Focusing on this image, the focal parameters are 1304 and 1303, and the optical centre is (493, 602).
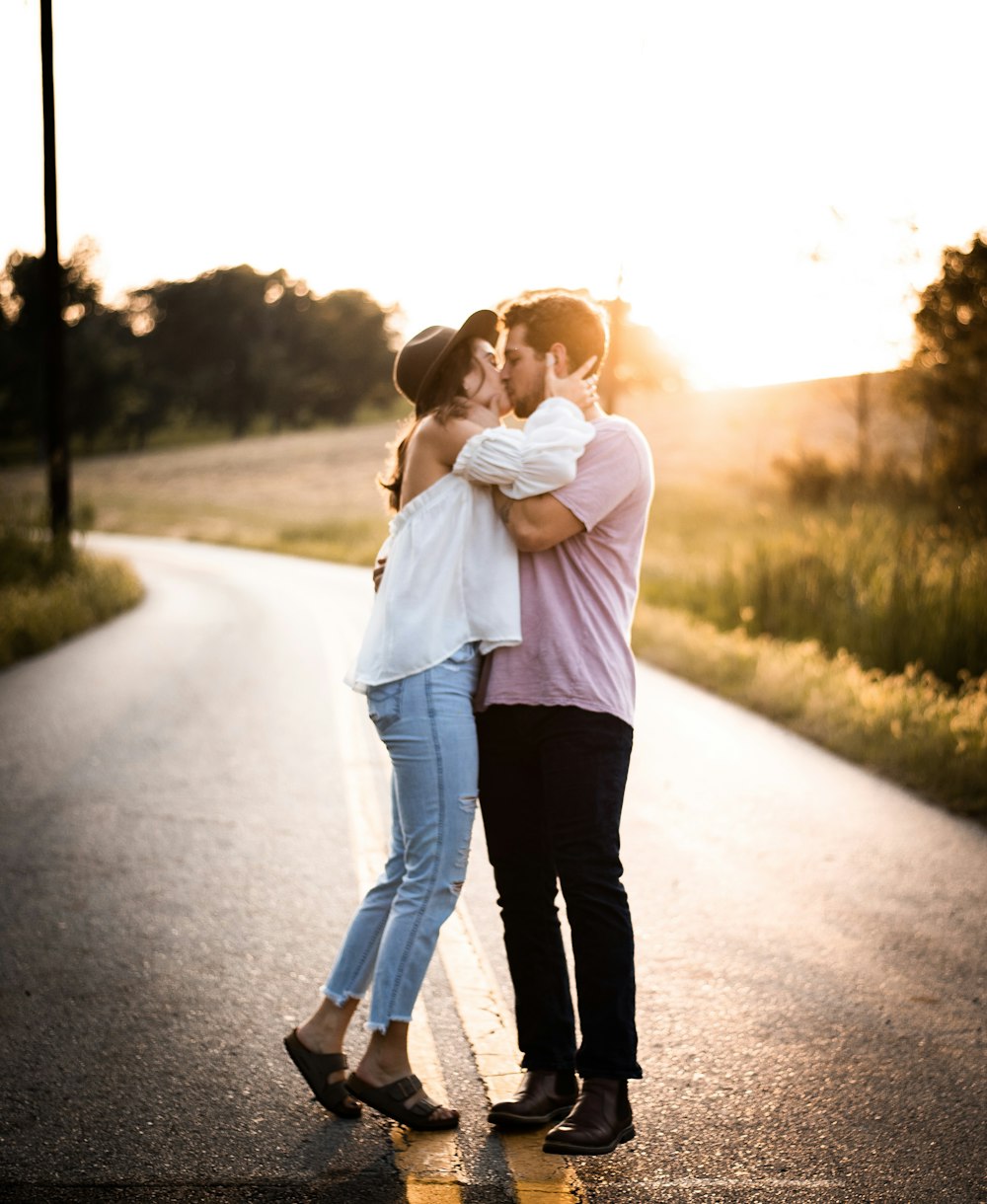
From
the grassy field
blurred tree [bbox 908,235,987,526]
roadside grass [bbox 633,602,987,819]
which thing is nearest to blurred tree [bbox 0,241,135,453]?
the grassy field

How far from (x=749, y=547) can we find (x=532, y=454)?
1544 cm

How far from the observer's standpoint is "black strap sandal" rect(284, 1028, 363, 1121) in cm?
340

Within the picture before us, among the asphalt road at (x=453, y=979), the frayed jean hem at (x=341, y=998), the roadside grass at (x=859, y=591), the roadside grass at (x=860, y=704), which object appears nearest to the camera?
the asphalt road at (x=453, y=979)

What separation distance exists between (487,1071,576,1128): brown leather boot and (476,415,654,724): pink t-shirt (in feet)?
3.19

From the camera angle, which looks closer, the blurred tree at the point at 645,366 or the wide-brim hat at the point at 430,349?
the wide-brim hat at the point at 430,349

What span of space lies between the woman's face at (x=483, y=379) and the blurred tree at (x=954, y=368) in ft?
76.9

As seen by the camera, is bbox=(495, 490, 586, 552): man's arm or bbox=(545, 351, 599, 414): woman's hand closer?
bbox=(495, 490, 586, 552): man's arm

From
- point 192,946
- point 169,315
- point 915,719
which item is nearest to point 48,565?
point 915,719

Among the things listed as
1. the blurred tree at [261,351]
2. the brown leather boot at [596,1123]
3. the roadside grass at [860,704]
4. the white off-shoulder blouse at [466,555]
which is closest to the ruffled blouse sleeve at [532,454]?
the white off-shoulder blouse at [466,555]

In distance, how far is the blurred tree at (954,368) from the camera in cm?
2651

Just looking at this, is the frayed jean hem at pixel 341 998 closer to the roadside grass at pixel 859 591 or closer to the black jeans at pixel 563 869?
the black jeans at pixel 563 869

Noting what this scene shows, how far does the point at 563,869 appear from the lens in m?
3.30

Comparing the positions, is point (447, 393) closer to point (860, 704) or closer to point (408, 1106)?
point (408, 1106)

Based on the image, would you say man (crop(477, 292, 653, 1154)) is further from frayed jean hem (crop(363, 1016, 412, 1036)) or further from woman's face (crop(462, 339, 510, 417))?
frayed jean hem (crop(363, 1016, 412, 1036))
